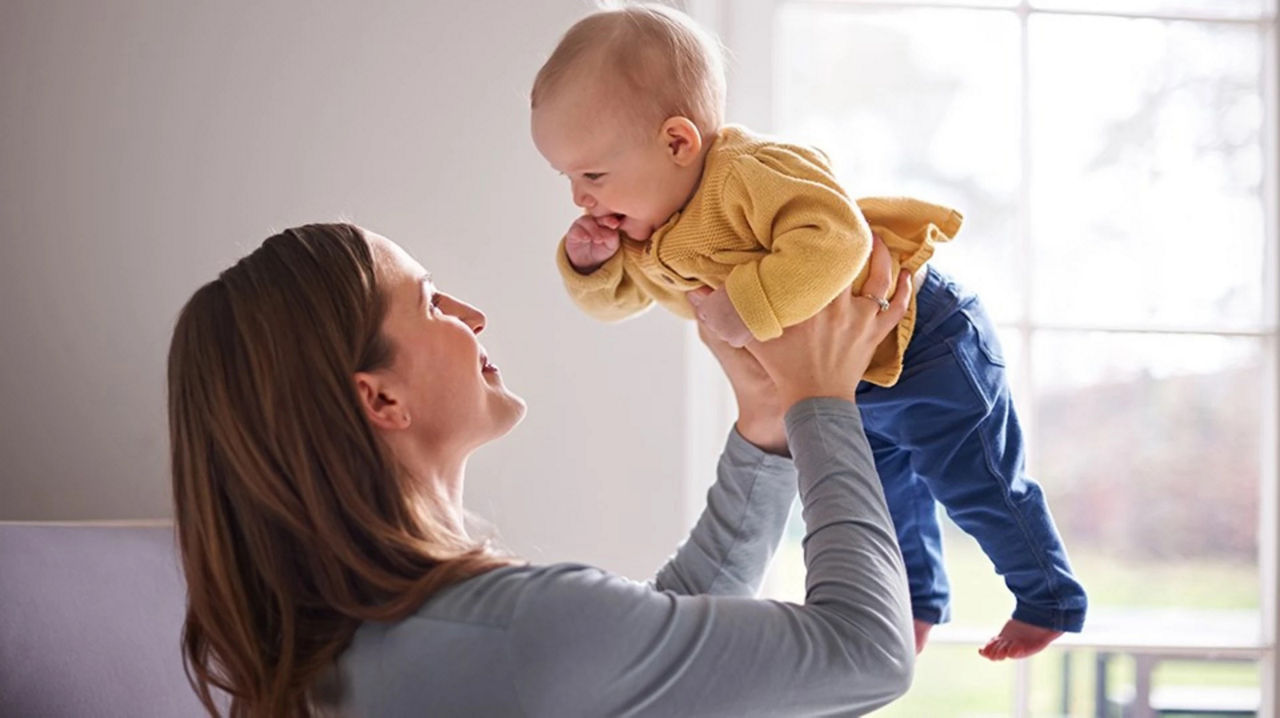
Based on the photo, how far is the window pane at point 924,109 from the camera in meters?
2.27

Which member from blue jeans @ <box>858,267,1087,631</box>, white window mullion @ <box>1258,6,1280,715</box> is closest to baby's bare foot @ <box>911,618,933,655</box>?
blue jeans @ <box>858,267,1087,631</box>

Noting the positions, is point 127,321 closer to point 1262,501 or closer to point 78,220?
point 78,220

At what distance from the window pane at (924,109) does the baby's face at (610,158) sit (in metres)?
0.91

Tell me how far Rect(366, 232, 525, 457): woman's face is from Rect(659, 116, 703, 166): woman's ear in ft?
0.95

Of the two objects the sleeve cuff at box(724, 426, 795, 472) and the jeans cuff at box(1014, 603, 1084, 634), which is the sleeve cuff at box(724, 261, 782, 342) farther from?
the jeans cuff at box(1014, 603, 1084, 634)

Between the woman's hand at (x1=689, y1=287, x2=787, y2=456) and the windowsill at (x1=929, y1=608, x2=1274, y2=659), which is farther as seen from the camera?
the windowsill at (x1=929, y1=608, x2=1274, y2=659)

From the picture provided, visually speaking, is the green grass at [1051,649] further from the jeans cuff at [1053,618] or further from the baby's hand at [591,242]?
the baby's hand at [591,242]

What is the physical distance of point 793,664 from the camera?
1104 mm

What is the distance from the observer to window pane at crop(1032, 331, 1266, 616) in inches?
89.7

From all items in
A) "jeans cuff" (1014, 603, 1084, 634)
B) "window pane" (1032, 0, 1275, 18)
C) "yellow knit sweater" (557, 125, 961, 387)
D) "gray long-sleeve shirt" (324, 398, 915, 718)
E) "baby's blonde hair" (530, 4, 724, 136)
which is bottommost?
"jeans cuff" (1014, 603, 1084, 634)

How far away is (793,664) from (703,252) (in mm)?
472

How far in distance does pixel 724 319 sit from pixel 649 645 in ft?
1.27

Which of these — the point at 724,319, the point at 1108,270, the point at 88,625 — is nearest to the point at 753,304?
the point at 724,319

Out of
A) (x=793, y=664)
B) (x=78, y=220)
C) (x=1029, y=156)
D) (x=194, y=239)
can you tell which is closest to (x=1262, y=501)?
(x=1029, y=156)
